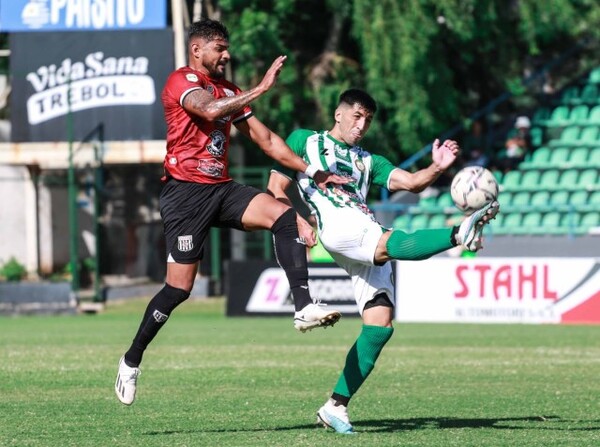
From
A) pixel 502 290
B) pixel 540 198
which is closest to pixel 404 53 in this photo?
pixel 540 198

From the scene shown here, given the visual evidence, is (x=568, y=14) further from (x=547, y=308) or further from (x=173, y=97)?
(x=173, y=97)

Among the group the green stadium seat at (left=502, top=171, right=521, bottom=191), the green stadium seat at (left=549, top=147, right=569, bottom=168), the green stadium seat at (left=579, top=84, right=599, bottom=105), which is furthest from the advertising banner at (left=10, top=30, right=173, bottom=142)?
the green stadium seat at (left=579, top=84, right=599, bottom=105)

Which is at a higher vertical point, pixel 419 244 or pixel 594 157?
pixel 594 157

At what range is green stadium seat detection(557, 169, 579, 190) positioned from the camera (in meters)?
26.0

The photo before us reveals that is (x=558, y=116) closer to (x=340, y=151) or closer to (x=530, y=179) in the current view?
(x=530, y=179)

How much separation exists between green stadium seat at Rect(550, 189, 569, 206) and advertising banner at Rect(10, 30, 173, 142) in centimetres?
773

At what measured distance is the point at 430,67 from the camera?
2667 cm

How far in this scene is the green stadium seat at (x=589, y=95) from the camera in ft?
91.9

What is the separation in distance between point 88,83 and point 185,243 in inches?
734

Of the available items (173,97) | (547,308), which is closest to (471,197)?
(173,97)

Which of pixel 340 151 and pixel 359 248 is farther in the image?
pixel 340 151

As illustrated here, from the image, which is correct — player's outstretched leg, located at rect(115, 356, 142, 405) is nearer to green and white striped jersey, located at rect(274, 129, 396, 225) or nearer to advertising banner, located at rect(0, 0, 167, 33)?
green and white striped jersey, located at rect(274, 129, 396, 225)

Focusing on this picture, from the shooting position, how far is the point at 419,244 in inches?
305

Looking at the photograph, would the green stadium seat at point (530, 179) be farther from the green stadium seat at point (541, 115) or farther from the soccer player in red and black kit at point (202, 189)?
the soccer player in red and black kit at point (202, 189)
